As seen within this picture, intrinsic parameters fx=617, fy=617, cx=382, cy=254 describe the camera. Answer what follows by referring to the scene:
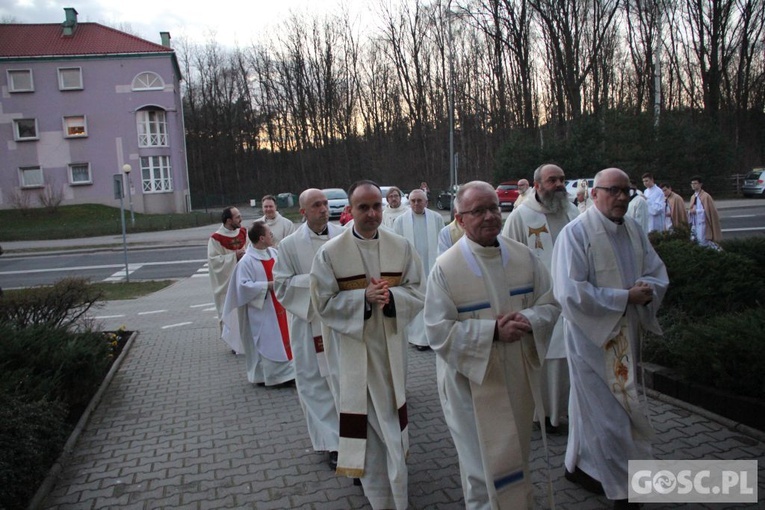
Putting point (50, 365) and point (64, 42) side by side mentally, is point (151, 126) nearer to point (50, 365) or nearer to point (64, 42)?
point (64, 42)

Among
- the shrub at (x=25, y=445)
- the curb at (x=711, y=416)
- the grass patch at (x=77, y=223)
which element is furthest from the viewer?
the grass patch at (x=77, y=223)

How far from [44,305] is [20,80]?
4572 centimetres

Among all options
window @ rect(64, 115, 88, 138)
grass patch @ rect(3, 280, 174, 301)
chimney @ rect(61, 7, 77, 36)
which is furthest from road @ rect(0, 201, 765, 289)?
chimney @ rect(61, 7, 77, 36)

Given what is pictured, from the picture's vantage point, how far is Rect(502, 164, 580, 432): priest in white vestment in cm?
536

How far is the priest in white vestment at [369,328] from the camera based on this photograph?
423cm

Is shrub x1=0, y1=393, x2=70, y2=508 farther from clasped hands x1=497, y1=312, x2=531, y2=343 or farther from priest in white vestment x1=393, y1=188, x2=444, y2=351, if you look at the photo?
priest in white vestment x1=393, y1=188, x2=444, y2=351

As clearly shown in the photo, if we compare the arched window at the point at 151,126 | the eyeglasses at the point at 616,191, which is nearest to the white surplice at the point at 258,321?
the eyeglasses at the point at 616,191

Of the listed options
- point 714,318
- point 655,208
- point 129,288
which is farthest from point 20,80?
point 714,318

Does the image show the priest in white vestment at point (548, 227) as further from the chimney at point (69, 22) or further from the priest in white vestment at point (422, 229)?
the chimney at point (69, 22)

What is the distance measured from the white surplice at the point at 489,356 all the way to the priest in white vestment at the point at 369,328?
2.32ft

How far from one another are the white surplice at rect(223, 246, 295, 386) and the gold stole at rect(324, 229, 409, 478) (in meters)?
3.11

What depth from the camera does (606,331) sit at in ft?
13.1

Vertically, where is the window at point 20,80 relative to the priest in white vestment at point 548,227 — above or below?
above

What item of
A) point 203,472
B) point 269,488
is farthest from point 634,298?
point 203,472
